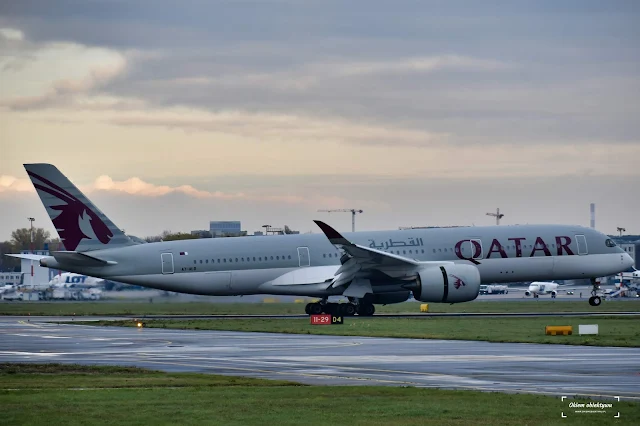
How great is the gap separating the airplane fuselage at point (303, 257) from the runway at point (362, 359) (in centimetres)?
1476

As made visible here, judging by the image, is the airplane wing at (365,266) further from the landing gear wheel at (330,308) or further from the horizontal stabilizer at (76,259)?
the horizontal stabilizer at (76,259)

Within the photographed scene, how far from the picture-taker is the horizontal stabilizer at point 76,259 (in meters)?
58.5

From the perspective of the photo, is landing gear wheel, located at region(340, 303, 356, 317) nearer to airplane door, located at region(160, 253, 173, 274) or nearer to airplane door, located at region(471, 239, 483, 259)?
airplane door, located at region(471, 239, 483, 259)

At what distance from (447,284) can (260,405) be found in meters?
36.2

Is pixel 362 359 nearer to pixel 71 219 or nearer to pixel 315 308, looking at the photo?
pixel 315 308

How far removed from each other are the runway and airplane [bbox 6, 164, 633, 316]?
14677 millimetres

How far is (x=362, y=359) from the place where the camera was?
3108 cm

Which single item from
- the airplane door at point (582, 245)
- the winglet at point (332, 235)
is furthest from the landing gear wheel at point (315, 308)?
the airplane door at point (582, 245)

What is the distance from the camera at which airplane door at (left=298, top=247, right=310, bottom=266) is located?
2397 inches

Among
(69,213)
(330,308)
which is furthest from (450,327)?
(69,213)

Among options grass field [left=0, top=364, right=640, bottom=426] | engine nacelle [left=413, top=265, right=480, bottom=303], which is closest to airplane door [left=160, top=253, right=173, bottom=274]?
engine nacelle [left=413, top=265, right=480, bottom=303]

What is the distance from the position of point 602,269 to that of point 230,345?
109ft

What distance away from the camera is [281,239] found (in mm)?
61750

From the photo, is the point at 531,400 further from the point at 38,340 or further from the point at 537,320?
the point at 537,320
